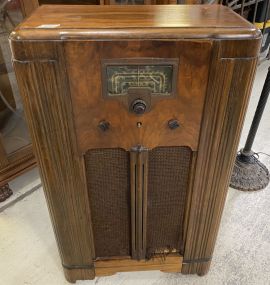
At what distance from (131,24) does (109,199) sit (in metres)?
0.47

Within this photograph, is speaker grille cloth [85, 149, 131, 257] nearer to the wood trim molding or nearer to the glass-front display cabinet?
the glass-front display cabinet

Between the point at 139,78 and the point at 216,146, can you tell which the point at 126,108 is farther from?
the point at 216,146

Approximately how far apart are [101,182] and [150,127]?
0.22m

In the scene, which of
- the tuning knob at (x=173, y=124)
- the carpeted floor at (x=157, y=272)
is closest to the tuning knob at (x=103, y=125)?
the tuning knob at (x=173, y=124)

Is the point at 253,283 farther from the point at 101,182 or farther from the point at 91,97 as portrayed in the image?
the point at 91,97

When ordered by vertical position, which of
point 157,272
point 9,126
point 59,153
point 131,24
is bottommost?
point 157,272

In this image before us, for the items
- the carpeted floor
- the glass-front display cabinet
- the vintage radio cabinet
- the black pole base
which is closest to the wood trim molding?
the glass-front display cabinet

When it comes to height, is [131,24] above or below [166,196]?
above

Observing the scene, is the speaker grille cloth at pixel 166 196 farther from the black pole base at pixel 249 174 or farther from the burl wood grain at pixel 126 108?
the black pole base at pixel 249 174

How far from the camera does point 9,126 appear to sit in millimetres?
1368

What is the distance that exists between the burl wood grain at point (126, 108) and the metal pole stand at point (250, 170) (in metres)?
0.80

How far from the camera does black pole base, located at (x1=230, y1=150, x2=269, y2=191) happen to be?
1.45 m

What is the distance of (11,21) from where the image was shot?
1.18 m

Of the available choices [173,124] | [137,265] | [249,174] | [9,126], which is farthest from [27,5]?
[249,174]
